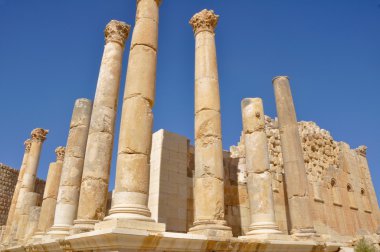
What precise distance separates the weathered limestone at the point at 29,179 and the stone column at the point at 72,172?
7036mm

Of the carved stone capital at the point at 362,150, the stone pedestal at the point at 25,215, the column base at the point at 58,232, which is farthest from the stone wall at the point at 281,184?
the stone pedestal at the point at 25,215

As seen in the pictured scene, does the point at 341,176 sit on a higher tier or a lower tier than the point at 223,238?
higher

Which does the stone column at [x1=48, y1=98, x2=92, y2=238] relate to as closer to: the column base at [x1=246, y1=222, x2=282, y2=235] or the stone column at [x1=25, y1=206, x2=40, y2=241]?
the stone column at [x1=25, y1=206, x2=40, y2=241]

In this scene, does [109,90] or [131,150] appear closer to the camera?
[131,150]

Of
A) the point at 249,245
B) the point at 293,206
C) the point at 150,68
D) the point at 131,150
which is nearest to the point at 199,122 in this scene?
the point at 150,68

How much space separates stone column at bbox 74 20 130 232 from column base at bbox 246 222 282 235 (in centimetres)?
543

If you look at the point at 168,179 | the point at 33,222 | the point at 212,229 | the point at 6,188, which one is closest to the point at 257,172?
the point at 168,179

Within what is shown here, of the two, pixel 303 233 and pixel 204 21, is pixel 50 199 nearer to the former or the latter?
pixel 204 21

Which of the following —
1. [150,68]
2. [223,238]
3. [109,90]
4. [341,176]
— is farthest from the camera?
[341,176]

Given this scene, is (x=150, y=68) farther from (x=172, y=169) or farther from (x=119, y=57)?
(x=172, y=169)

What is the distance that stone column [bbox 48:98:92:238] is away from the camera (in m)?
12.3

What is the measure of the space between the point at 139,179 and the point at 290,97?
9482 mm

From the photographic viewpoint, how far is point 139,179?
27.7 ft

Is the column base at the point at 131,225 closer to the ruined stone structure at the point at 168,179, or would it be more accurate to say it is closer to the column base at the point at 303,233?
the ruined stone structure at the point at 168,179
